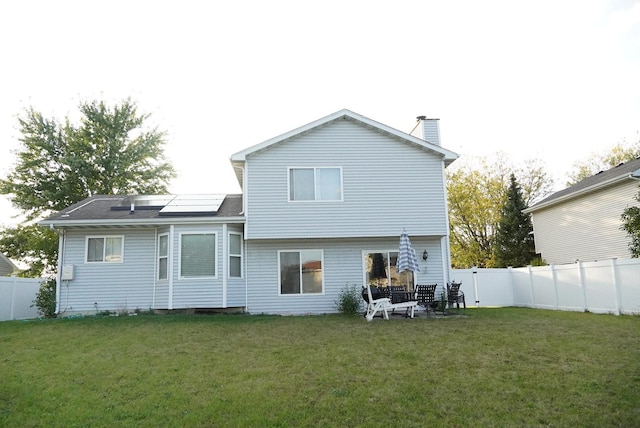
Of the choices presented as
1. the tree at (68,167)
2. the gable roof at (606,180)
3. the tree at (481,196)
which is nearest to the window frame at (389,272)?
the gable roof at (606,180)

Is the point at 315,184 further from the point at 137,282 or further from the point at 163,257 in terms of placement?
the point at 137,282

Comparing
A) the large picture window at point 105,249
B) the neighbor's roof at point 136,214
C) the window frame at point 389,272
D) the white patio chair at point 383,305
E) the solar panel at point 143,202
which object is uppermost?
the solar panel at point 143,202

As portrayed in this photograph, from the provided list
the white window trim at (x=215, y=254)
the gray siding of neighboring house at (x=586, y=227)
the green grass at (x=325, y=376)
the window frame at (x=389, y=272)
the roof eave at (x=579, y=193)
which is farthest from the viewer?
the gray siding of neighboring house at (x=586, y=227)

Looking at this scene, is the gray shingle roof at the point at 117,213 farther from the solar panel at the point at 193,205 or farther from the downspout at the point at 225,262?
the downspout at the point at 225,262

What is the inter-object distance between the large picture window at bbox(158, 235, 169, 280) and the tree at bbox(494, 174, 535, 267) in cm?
2071

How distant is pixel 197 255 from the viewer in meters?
14.2

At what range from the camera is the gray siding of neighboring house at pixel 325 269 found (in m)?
14.7

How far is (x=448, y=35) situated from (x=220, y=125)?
32.8 feet

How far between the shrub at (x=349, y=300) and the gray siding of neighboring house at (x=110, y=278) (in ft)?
19.3

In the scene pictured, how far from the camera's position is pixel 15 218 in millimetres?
28438

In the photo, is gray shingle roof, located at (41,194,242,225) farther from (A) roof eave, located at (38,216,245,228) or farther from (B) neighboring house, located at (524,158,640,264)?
(B) neighboring house, located at (524,158,640,264)

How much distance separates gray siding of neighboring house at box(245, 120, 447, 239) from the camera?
1452 centimetres

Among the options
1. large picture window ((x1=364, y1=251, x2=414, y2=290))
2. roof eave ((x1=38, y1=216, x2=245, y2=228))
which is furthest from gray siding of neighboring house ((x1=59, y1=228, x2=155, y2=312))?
large picture window ((x1=364, y1=251, x2=414, y2=290))

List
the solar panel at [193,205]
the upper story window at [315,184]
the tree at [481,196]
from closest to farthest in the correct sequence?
the solar panel at [193,205] → the upper story window at [315,184] → the tree at [481,196]
